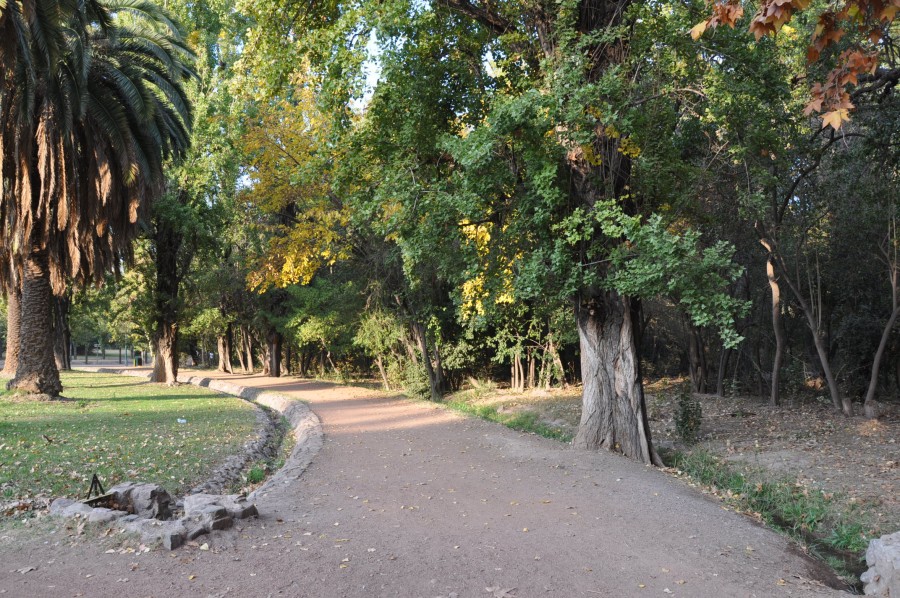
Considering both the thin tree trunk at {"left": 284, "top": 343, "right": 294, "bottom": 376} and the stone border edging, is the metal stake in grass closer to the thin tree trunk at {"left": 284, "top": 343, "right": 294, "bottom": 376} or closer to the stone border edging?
the stone border edging

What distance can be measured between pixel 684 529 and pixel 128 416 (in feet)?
41.9

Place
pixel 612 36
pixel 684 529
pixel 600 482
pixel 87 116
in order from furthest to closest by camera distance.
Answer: pixel 87 116, pixel 612 36, pixel 600 482, pixel 684 529

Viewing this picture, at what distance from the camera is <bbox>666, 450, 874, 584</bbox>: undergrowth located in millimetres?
6656

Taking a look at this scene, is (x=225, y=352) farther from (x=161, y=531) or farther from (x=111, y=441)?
(x=161, y=531)

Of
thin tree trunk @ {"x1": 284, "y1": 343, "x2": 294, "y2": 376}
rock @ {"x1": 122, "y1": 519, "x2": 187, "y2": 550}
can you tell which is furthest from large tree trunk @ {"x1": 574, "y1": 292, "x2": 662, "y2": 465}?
thin tree trunk @ {"x1": 284, "y1": 343, "x2": 294, "y2": 376}

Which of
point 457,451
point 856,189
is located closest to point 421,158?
point 457,451

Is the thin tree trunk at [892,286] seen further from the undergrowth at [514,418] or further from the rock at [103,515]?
the rock at [103,515]

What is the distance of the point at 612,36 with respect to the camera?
30.5ft

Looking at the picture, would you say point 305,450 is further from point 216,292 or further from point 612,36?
point 216,292

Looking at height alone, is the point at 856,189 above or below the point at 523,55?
below

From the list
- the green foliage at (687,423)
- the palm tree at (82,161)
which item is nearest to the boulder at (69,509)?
the green foliage at (687,423)

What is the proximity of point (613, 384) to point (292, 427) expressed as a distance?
27.7 ft

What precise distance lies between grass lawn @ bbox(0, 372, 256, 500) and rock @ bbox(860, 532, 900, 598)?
7.38 metres

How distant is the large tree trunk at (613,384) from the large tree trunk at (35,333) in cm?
1470
